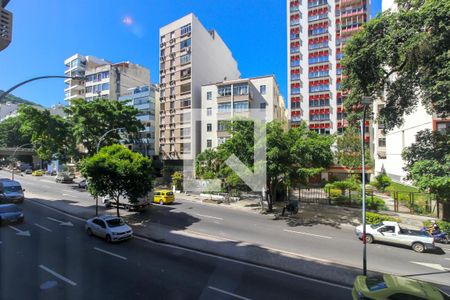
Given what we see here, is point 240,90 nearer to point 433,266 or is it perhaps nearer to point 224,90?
point 224,90

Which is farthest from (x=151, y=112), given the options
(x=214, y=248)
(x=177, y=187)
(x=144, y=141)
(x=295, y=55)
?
(x=214, y=248)

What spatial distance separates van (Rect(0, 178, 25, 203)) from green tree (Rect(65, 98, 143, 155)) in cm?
1010

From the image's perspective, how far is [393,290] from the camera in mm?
6816

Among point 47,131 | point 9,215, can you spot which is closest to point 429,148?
point 9,215

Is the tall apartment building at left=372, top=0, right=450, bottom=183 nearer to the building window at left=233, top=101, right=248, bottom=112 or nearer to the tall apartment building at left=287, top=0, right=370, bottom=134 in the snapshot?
the tall apartment building at left=287, top=0, right=370, bottom=134

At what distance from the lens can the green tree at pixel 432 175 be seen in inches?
584

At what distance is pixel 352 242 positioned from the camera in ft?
51.8

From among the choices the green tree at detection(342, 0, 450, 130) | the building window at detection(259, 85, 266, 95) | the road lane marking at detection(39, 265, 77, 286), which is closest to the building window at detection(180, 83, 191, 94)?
the building window at detection(259, 85, 266, 95)

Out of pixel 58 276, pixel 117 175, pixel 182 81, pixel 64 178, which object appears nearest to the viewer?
pixel 58 276

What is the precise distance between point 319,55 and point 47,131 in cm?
5127

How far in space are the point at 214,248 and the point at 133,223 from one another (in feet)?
28.3

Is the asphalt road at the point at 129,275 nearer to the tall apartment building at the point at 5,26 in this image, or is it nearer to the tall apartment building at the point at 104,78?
the tall apartment building at the point at 5,26

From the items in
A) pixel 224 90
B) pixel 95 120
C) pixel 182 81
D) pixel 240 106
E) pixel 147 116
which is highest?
pixel 182 81

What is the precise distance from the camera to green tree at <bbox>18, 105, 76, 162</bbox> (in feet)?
115
